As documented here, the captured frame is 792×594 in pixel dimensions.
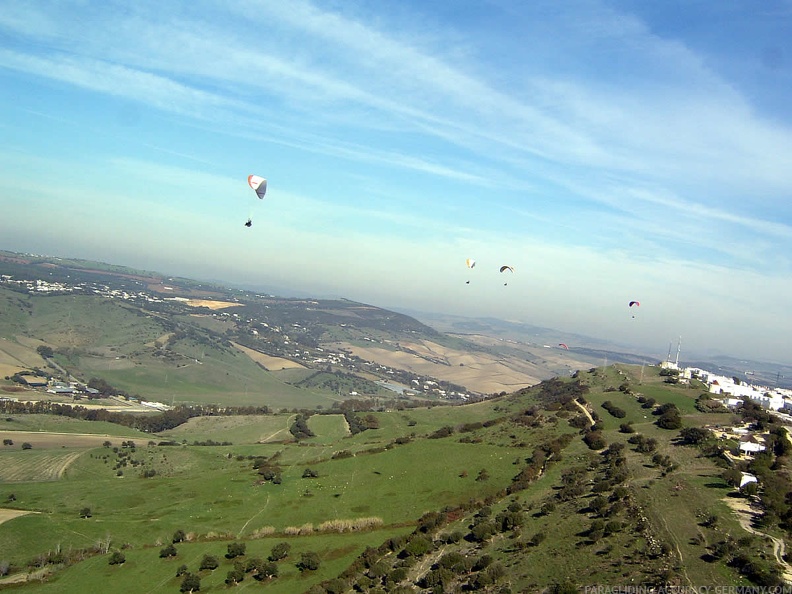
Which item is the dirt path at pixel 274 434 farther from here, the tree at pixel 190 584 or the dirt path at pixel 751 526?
the dirt path at pixel 751 526

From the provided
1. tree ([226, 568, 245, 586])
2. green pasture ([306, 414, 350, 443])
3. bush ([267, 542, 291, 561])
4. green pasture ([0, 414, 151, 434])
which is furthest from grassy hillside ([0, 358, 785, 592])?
green pasture ([0, 414, 151, 434])

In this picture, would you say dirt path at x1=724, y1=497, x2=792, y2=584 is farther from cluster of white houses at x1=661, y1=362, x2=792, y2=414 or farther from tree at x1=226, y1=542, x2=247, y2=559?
cluster of white houses at x1=661, y1=362, x2=792, y2=414

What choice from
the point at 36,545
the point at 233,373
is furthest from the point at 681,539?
the point at 233,373

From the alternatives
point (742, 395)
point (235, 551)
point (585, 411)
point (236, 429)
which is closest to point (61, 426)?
point (236, 429)

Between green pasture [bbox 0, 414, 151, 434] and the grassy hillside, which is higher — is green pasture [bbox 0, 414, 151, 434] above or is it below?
below

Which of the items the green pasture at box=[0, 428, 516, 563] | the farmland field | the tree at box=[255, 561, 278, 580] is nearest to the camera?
the tree at box=[255, 561, 278, 580]
